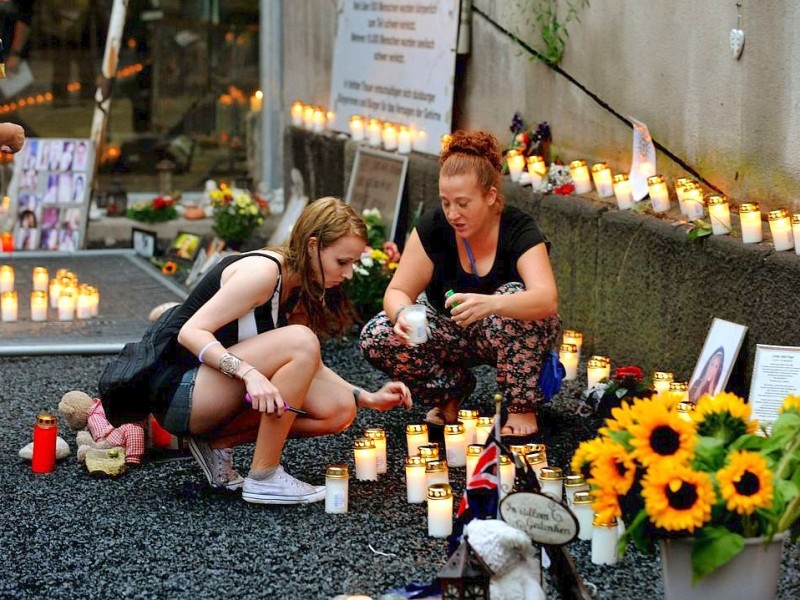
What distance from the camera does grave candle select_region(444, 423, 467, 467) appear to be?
4.79 metres

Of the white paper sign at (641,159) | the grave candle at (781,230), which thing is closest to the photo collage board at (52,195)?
the white paper sign at (641,159)

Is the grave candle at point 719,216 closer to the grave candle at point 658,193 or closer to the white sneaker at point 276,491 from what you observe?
the grave candle at point 658,193

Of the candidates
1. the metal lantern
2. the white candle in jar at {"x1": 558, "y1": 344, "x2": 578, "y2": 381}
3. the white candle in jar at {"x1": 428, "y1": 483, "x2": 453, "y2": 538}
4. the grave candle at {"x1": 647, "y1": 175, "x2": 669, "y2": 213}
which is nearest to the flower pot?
the metal lantern

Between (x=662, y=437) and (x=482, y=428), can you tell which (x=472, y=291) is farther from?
(x=662, y=437)

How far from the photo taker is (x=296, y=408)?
4.36m

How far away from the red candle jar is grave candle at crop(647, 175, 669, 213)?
2.68 metres

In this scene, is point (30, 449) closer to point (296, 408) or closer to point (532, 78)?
point (296, 408)

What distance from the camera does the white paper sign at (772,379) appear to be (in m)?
4.92

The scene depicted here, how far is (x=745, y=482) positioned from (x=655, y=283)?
2973mm

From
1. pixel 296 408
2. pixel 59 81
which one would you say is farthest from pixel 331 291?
pixel 59 81

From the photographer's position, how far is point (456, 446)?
481cm

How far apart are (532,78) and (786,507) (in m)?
4.61

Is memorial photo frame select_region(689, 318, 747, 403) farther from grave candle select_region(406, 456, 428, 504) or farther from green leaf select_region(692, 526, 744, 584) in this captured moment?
green leaf select_region(692, 526, 744, 584)

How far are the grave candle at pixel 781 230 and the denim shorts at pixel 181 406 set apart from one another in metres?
2.17
